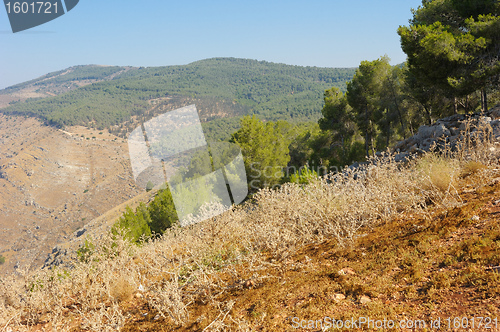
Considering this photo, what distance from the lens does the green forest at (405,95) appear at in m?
10.4

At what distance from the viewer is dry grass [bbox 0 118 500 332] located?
270cm

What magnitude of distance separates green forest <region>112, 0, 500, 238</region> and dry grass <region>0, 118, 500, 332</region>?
61.8 inches

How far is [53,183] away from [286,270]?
164 meters

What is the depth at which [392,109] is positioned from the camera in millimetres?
19438

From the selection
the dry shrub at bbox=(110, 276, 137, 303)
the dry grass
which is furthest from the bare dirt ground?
the dry shrub at bbox=(110, 276, 137, 303)

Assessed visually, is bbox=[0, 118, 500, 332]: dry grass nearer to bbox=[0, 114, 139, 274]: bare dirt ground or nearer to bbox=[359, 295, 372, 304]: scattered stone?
bbox=[359, 295, 372, 304]: scattered stone

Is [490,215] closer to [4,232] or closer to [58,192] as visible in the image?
[4,232]

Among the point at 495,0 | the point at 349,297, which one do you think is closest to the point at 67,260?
the point at 349,297

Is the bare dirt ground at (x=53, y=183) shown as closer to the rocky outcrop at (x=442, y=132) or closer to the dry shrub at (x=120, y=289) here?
the dry shrub at (x=120, y=289)

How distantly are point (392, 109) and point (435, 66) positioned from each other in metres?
8.80

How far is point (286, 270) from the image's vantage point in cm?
368

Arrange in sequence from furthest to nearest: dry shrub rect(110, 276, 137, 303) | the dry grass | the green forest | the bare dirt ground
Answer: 1. the bare dirt ground
2. the green forest
3. dry shrub rect(110, 276, 137, 303)
4. the dry grass

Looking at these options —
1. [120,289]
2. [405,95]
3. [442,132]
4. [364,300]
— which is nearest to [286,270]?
[364,300]

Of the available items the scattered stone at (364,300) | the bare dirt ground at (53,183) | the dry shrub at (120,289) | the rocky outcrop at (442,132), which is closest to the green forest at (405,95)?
the rocky outcrop at (442,132)
